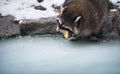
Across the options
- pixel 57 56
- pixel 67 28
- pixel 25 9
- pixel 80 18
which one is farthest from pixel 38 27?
pixel 57 56

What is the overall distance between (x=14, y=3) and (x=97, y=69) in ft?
11.7

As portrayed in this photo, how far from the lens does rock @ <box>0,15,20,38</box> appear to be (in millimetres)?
6302

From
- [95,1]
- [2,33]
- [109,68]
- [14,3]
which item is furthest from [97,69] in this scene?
[14,3]

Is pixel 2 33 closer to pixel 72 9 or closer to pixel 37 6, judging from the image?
pixel 37 6

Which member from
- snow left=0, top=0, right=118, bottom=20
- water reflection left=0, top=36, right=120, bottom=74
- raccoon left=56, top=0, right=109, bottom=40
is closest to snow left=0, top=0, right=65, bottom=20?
snow left=0, top=0, right=118, bottom=20

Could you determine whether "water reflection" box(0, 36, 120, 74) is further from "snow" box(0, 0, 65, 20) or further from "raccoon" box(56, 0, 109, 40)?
"snow" box(0, 0, 65, 20)

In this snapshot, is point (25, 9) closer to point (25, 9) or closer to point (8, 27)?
point (25, 9)

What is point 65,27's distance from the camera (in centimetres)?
560

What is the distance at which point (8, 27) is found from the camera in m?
6.45

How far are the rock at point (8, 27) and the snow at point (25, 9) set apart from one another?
0.65ft

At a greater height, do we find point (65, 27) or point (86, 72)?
point (65, 27)

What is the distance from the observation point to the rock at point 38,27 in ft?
20.7

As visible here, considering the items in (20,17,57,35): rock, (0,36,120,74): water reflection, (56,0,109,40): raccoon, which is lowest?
(0,36,120,74): water reflection

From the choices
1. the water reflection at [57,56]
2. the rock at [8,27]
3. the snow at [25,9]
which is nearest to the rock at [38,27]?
the rock at [8,27]
